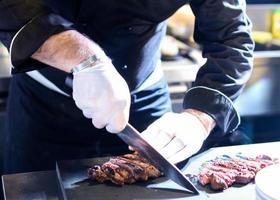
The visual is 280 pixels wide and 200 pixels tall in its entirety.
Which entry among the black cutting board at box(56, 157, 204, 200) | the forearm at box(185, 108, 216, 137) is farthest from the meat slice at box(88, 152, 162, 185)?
the forearm at box(185, 108, 216, 137)

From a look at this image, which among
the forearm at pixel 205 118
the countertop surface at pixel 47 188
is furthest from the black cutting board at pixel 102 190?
the forearm at pixel 205 118

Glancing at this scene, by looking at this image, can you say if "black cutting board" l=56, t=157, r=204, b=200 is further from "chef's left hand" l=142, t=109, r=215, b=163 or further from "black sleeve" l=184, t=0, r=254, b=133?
"black sleeve" l=184, t=0, r=254, b=133

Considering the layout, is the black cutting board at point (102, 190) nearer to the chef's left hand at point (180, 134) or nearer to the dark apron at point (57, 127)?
the chef's left hand at point (180, 134)

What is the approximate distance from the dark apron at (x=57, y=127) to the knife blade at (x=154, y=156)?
29 centimetres

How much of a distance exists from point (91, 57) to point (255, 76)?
114cm

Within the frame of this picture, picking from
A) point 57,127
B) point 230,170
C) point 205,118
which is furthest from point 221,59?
point 57,127

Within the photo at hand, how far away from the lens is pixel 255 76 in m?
2.02

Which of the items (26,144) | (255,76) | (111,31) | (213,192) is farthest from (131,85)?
(255,76)

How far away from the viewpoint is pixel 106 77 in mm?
984

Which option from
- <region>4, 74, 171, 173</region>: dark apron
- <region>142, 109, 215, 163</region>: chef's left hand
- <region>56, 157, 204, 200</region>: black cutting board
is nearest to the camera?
<region>56, 157, 204, 200</region>: black cutting board

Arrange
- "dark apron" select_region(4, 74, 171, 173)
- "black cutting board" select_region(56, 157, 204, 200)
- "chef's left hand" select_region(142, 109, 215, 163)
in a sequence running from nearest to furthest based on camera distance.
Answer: "black cutting board" select_region(56, 157, 204, 200) → "chef's left hand" select_region(142, 109, 215, 163) → "dark apron" select_region(4, 74, 171, 173)

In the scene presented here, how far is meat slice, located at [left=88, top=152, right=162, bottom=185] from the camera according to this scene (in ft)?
3.29

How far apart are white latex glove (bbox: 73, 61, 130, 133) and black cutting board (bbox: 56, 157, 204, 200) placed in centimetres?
11

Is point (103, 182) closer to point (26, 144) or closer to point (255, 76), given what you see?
point (26, 144)
